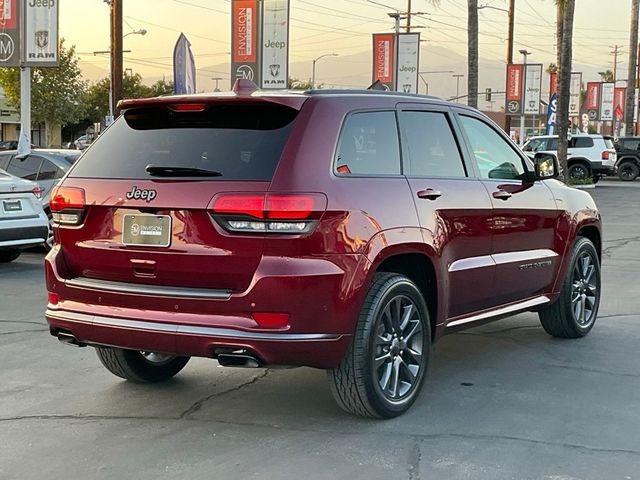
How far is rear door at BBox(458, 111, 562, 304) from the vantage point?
616 centimetres

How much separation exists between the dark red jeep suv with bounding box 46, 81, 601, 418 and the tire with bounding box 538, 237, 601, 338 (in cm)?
164

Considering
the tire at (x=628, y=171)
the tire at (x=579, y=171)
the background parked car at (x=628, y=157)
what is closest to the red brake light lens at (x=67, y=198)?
the tire at (x=579, y=171)

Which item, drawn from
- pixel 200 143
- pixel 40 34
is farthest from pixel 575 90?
pixel 200 143

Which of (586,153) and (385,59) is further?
(586,153)

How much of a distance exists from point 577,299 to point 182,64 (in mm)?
7401

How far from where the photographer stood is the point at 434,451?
4625mm

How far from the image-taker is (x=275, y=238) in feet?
14.6

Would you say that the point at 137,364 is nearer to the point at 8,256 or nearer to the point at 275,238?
the point at 275,238

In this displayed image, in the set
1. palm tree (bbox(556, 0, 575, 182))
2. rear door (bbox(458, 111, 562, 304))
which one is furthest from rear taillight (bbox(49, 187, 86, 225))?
palm tree (bbox(556, 0, 575, 182))

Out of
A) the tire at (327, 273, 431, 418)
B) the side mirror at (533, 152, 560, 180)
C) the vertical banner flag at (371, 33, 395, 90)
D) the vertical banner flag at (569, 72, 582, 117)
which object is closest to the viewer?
the tire at (327, 273, 431, 418)

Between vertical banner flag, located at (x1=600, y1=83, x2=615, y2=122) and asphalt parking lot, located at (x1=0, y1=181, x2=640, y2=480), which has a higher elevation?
vertical banner flag, located at (x1=600, y1=83, x2=615, y2=122)

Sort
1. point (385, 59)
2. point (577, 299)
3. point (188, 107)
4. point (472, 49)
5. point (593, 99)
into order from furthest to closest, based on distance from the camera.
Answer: point (593, 99), point (385, 59), point (472, 49), point (577, 299), point (188, 107)

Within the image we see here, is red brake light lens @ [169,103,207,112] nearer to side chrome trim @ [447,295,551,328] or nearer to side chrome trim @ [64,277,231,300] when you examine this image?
side chrome trim @ [64,277,231,300]

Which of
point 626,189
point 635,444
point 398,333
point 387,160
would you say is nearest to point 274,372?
point 398,333
